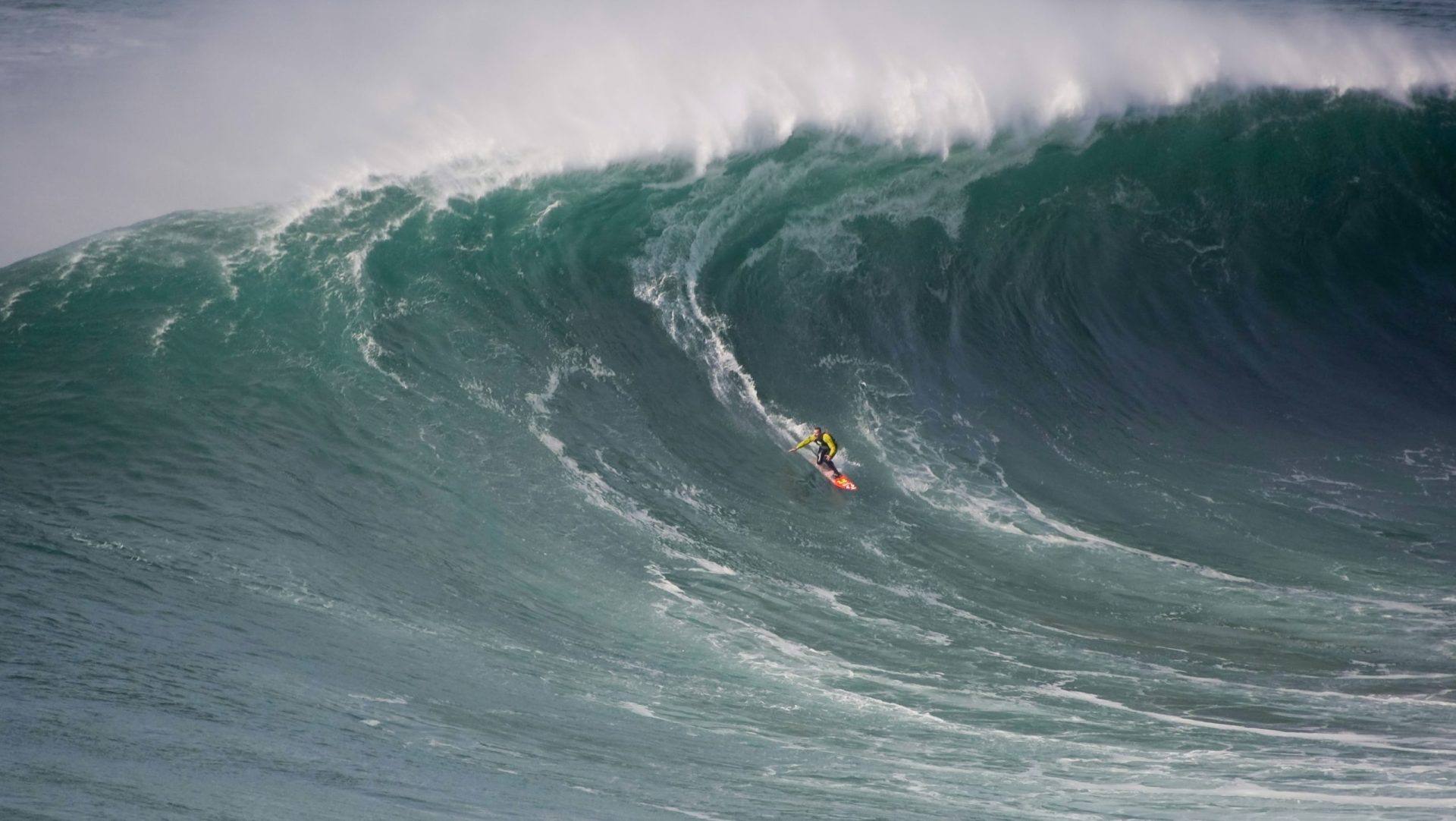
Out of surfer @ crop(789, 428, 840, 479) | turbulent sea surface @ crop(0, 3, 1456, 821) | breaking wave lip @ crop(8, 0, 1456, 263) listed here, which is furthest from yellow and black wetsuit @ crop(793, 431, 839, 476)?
breaking wave lip @ crop(8, 0, 1456, 263)

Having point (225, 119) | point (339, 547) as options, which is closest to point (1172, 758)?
point (339, 547)

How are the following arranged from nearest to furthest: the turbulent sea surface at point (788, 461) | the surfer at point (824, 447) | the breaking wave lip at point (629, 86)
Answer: the turbulent sea surface at point (788, 461)
the surfer at point (824, 447)
the breaking wave lip at point (629, 86)

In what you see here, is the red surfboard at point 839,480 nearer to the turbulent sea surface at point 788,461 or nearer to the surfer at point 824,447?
the surfer at point 824,447

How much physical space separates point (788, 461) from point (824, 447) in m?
0.56

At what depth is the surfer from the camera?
1263cm

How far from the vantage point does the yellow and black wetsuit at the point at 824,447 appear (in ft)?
41.4

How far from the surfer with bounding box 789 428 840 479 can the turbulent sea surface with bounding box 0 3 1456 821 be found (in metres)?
0.32

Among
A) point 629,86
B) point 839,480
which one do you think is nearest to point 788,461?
point 839,480

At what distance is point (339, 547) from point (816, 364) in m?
6.07

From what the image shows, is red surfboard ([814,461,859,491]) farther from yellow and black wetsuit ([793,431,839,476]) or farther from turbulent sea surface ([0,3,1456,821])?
turbulent sea surface ([0,3,1456,821])

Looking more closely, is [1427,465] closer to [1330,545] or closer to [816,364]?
[1330,545]

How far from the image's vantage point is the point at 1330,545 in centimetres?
1192

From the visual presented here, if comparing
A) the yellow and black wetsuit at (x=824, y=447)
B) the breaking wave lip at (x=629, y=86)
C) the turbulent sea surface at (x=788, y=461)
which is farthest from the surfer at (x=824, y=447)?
the breaking wave lip at (x=629, y=86)

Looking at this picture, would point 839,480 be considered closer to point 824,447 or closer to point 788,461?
point 824,447
